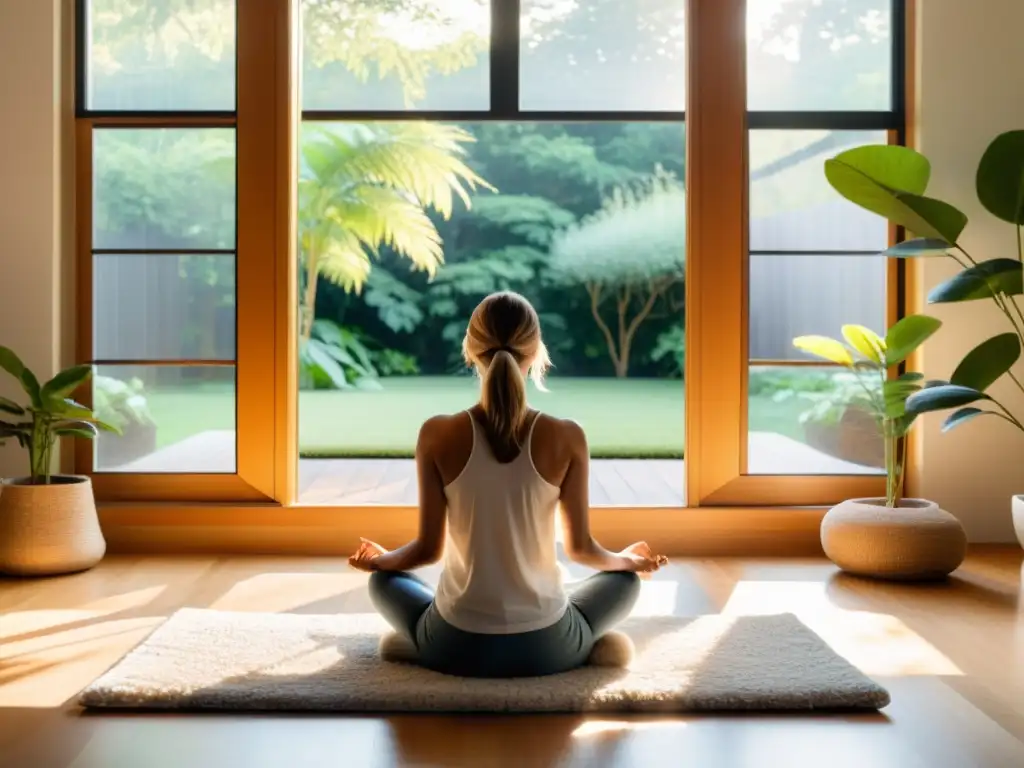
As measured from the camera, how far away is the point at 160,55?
4.05 meters

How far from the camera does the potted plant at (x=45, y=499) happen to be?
353 cm

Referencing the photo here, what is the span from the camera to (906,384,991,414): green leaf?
133 inches

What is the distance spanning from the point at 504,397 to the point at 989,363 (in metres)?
1.95

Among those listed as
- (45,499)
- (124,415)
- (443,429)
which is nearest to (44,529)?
(45,499)

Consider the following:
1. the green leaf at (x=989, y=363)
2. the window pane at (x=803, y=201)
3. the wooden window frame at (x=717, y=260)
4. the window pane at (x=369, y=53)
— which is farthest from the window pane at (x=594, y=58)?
the green leaf at (x=989, y=363)

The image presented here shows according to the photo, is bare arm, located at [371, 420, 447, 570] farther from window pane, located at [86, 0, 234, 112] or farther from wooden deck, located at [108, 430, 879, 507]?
window pane, located at [86, 0, 234, 112]

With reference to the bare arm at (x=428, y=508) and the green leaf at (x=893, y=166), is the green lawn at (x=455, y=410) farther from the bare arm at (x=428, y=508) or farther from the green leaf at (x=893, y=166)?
the bare arm at (x=428, y=508)

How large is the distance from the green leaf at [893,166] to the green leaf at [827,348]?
531mm

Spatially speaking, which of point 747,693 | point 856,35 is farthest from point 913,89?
point 747,693

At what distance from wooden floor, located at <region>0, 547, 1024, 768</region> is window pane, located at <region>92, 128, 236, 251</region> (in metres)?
1.23

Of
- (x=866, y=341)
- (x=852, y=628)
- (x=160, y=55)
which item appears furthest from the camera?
(x=160, y=55)

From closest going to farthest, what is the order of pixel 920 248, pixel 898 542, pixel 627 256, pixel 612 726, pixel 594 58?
pixel 612 726 < pixel 898 542 < pixel 920 248 < pixel 594 58 < pixel 627 256

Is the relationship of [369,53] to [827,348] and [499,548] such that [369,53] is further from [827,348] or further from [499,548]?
[499,548]

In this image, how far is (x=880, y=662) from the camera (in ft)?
8.63
